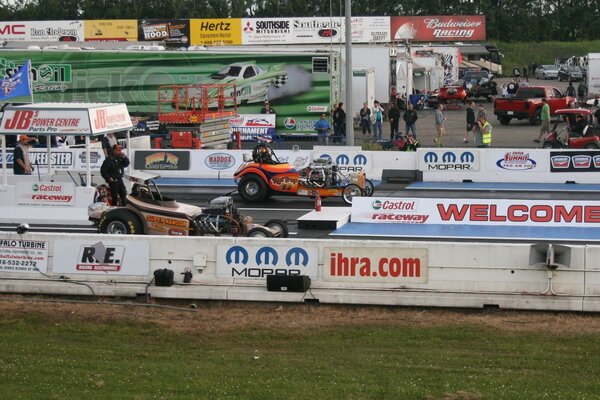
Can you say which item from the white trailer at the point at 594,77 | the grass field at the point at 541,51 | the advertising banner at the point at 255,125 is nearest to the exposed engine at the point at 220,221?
the advertising banner at the point at 255,125

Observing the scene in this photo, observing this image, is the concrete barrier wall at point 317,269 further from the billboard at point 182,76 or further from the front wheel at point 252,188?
the billboard at point 182,76

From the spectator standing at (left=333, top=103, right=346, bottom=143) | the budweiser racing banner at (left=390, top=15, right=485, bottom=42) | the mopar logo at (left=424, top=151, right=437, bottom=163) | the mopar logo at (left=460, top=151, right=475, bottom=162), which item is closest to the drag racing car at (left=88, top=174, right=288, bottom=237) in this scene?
the mopar logo at (left=424, top=151, right=437, bottom=163)

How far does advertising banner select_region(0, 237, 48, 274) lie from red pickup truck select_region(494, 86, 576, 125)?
32047mm

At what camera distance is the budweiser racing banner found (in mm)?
70731

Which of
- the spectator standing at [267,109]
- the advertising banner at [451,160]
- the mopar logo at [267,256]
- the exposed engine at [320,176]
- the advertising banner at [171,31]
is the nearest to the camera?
the mopar logo at [267,256]

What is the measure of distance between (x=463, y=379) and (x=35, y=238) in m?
7.78

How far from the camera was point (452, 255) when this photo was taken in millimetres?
15250

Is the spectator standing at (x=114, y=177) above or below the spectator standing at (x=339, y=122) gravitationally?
below

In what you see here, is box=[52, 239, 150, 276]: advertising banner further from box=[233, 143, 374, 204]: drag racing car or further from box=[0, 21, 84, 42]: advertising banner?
box=[0, 21, 84, 42]: advertising banner

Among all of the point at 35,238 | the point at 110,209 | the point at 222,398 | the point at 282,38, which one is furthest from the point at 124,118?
the point at 282,38

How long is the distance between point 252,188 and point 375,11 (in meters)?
74.4

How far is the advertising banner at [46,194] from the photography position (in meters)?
23.7

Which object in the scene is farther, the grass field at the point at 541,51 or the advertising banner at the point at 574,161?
the grass field at the point at 541,51

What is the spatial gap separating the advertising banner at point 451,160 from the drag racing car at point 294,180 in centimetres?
441
